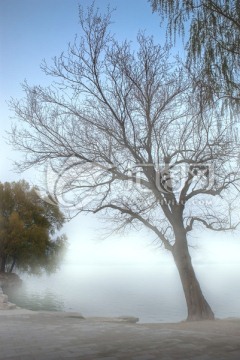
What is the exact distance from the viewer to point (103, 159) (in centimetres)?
1222

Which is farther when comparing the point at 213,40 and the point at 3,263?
the point at 3,263

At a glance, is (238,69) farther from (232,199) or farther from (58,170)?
(58,170)

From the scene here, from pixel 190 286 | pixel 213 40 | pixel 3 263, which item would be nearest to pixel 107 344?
pixel 213 40

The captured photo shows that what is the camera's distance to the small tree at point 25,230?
28031mm

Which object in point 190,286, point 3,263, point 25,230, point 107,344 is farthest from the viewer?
point 3,263

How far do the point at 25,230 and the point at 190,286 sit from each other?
60.6ft

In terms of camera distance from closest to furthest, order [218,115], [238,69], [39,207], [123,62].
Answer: [238,69]
[218,115]
[123,62]
[39,207]

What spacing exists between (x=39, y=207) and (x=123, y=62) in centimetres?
1800

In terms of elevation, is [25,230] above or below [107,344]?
above

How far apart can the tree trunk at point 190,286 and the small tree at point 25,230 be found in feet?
53.4

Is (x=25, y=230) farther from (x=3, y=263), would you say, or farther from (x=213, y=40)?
(x=213, y=40)

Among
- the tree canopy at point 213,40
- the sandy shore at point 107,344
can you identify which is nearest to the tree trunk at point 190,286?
the sandy shore at point 107,344

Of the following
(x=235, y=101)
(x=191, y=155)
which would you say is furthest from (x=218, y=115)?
(x=191, y=155)

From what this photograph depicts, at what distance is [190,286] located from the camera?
12227 millimetres
